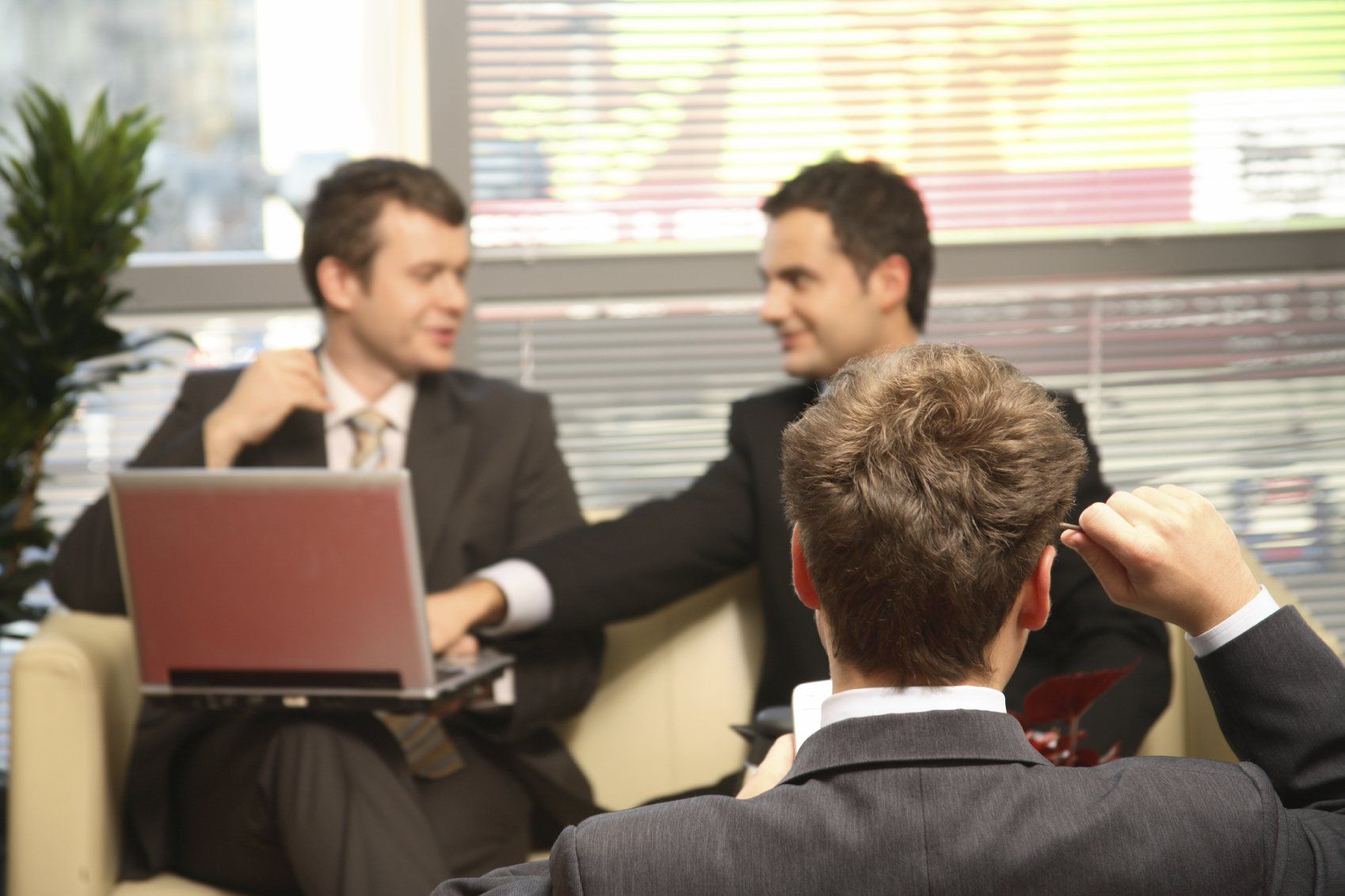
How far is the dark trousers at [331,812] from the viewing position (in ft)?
6.00

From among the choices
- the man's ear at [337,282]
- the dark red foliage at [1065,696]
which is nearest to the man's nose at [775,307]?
the man's ear at [337,282]

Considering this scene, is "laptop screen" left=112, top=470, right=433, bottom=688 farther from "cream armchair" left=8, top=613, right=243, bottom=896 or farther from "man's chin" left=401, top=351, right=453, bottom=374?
"man's chin" left=401, top=351, right=453, bottom=374

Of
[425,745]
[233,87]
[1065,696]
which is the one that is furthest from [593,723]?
[233,87]

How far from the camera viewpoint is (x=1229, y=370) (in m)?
3.18

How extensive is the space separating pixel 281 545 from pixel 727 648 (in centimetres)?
89

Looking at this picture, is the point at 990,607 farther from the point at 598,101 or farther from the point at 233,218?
the point at 233,218

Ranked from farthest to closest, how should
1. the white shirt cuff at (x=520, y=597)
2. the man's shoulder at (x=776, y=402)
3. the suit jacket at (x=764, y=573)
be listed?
the man's shoulder at (x=776, y=402) < the white shirt cuff at (x=520, y=597) < the suit jacket at (x=764, y=573)

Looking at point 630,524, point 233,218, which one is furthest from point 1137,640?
point 233,218

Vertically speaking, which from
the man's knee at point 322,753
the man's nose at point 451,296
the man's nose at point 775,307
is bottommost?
the man's knee at point 322,753

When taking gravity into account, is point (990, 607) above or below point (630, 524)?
above

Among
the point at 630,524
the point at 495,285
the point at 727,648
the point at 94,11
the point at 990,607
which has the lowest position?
the point at 727,648

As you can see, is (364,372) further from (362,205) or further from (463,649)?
(463,649)

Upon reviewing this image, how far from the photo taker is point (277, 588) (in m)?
1.80

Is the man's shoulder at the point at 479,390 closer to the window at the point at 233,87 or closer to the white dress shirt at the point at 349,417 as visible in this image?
the white dress shirt at the point at 349,417
